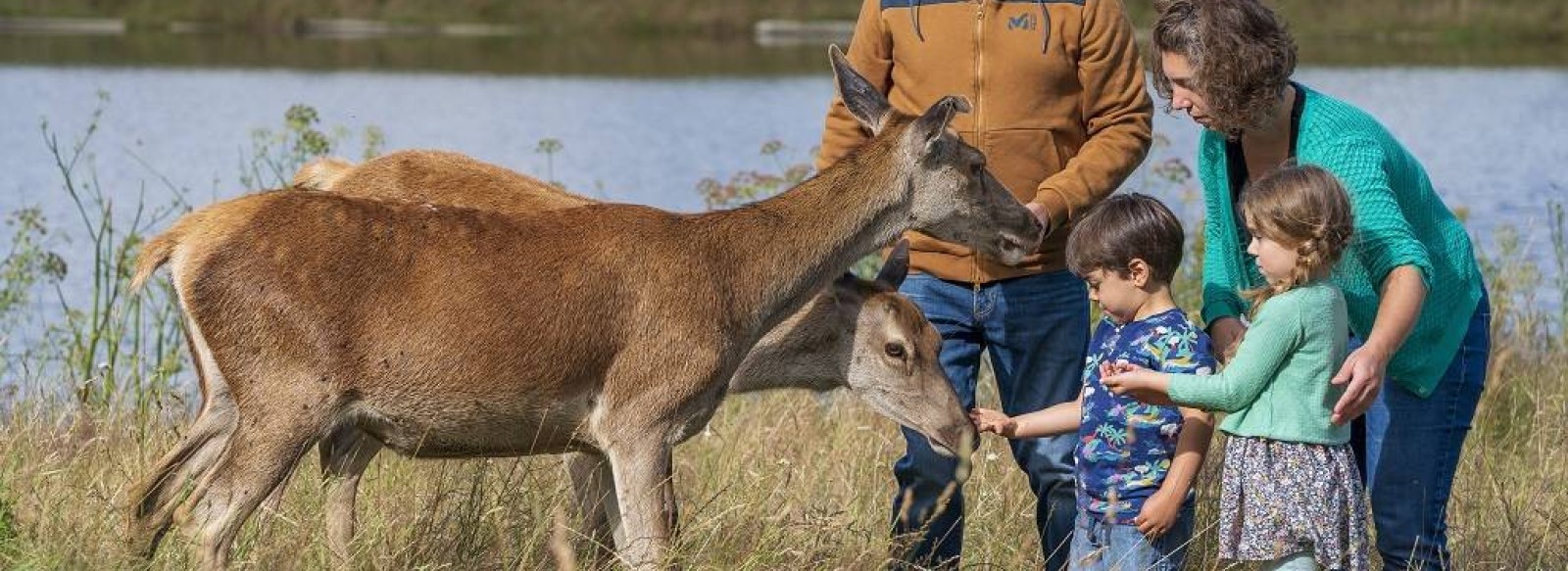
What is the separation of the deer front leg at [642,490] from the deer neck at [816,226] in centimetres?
52

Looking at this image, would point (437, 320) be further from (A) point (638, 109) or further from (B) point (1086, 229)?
(A) point (638, 109)

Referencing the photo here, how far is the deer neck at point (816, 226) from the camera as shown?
6094mm

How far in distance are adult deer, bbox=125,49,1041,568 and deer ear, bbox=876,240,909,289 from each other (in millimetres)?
294

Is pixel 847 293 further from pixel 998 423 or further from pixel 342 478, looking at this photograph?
pixel 342 478

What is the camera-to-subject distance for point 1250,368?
5.30 meters

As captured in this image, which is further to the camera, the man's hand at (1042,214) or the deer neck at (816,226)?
the man's hand at (1042,214)

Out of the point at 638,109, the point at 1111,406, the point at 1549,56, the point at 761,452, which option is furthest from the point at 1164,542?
the point at 1549,56

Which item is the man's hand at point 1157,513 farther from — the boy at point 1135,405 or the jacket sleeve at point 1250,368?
the jacket sleeve at point 1250,368

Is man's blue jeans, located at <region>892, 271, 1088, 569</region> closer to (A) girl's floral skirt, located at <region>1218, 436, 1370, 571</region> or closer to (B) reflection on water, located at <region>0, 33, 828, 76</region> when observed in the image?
(A) girl's floral skirt, located at <region>1218, 436, 1370, 571</region>

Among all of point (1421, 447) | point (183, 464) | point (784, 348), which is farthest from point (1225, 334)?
point (183, 464)

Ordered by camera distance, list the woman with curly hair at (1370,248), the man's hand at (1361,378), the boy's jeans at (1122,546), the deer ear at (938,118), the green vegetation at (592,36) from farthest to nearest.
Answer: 1. the green vegetation at (592,36)
2. the deer ear at (938,118)
3. the boy's jeans at (1122,546)
4. the woman with curly hair at (1370,248)
5. the man's hand at (1361,378)

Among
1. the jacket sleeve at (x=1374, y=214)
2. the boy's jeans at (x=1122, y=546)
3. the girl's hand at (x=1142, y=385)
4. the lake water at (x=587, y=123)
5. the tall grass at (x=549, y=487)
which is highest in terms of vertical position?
the jacket sleeve at (x=1374, y=214)

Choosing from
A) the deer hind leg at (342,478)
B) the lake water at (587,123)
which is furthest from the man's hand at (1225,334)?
the lake water at (587,123)

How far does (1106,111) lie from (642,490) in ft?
6.07
